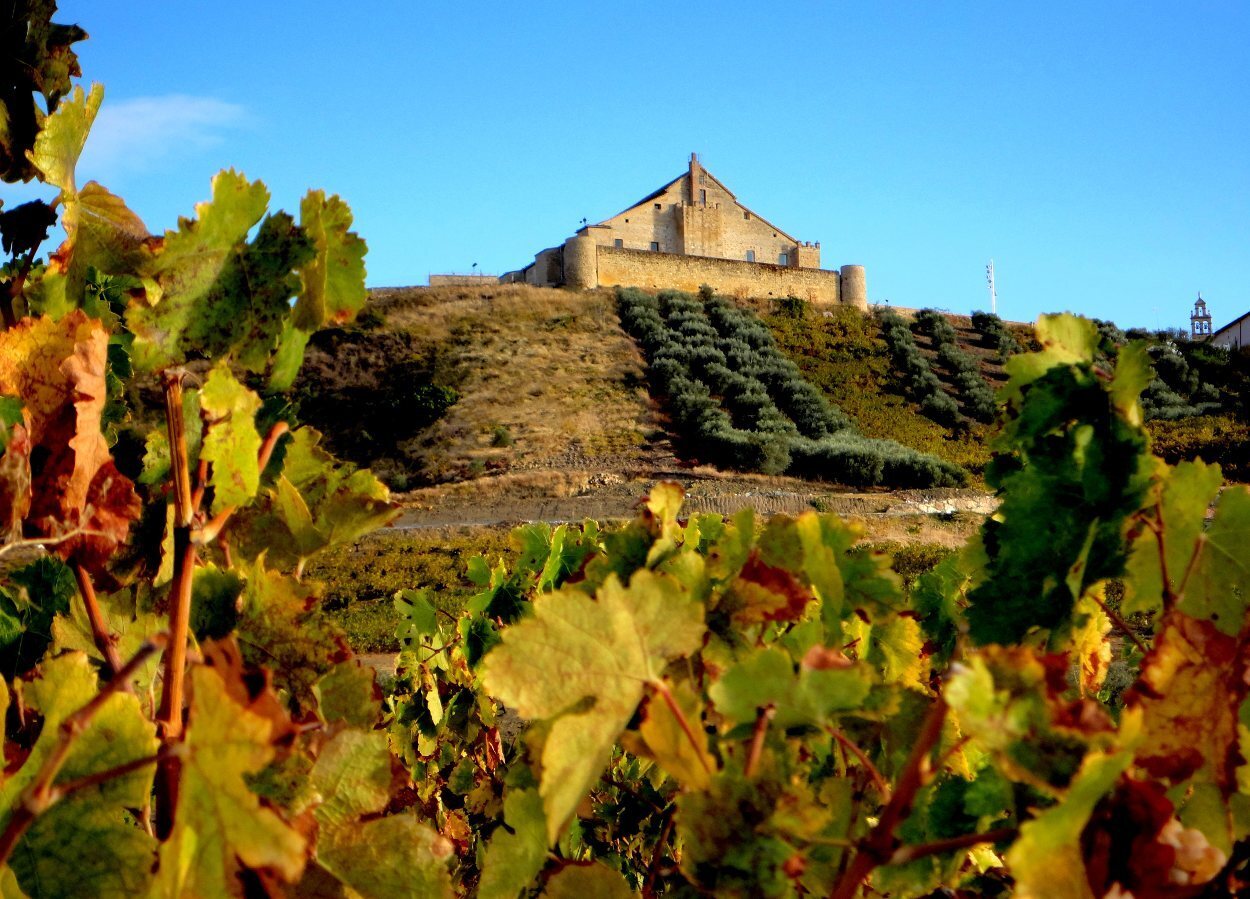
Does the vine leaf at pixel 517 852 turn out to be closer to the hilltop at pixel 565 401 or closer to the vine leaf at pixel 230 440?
the vine leaf at pixel 230 440

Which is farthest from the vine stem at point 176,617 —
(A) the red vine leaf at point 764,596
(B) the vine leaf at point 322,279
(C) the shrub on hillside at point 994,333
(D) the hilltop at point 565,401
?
(C) the shrub on hillside at point 994,333

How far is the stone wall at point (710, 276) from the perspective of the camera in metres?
30.6

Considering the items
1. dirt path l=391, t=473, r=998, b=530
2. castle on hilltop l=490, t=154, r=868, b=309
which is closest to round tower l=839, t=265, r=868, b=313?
castle on hilltop l=490, t=154, r=868, b=309

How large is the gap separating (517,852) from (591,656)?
0.63 ft

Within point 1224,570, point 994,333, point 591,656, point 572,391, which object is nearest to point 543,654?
point 591,656

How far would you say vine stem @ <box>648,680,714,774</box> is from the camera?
1.62 ft

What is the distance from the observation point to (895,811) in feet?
1.42

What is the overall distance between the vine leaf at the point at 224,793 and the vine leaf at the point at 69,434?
1.09 feet

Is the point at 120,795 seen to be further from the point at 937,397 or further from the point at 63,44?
the point at 937,397

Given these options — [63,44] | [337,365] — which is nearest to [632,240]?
[337,365]

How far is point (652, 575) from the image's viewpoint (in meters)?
0.52

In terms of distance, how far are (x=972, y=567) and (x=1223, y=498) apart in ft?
0.72

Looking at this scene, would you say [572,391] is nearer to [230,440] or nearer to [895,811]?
[230,440]

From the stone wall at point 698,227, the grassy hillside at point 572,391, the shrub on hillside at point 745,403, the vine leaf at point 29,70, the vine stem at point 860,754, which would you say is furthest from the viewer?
the stone wall at point 698,227
